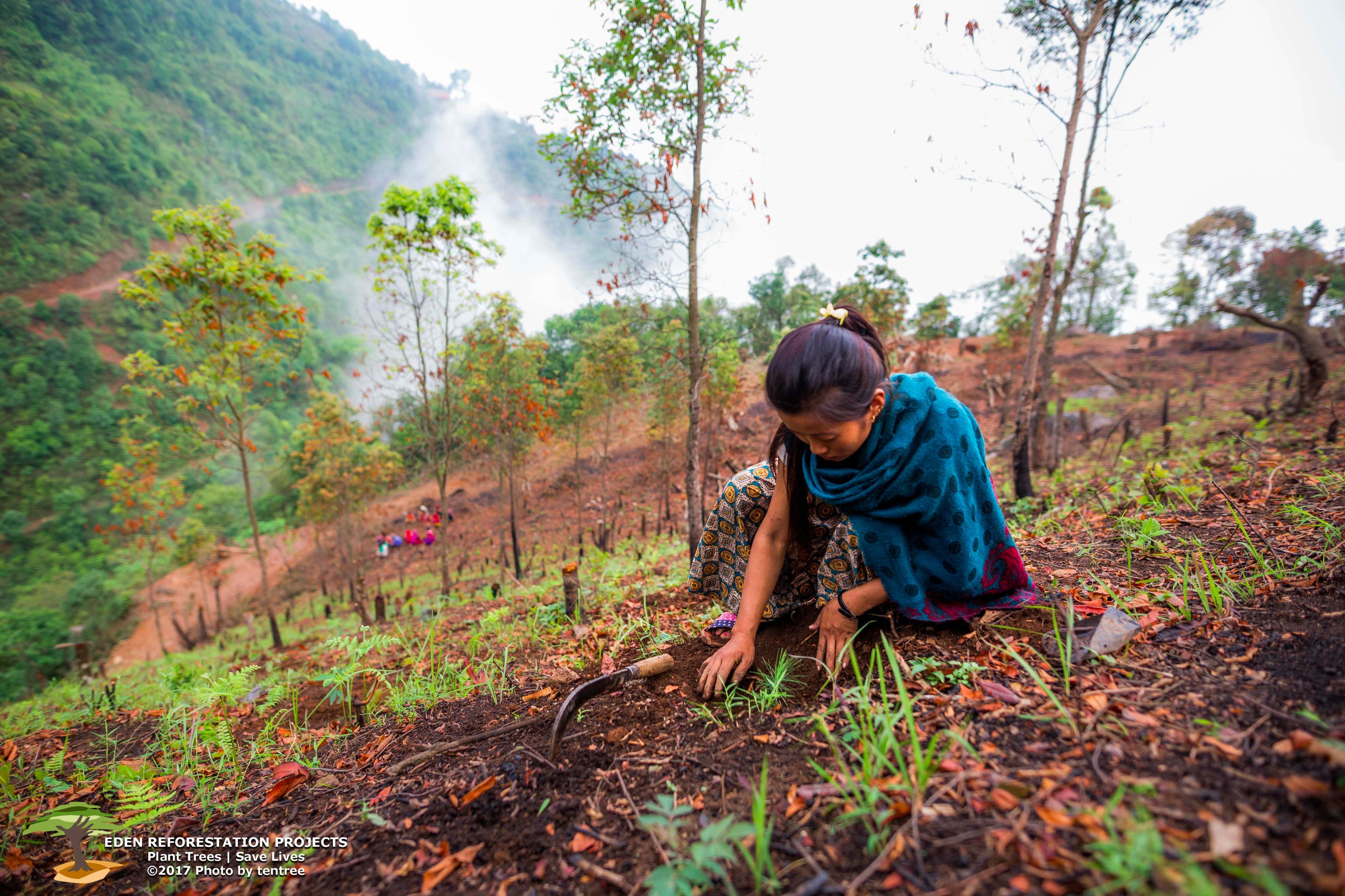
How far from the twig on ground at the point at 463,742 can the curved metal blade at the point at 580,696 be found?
11 centimetres

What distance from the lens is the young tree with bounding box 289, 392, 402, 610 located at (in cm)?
1321

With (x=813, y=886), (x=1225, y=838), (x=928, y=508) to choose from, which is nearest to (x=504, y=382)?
(x=928, y=508)

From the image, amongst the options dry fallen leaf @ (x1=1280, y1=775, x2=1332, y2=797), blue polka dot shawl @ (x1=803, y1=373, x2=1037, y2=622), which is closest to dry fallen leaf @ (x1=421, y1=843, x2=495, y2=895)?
blue polka dot shawl @ (x1=803, y1=373, x2=1037, y2=622)

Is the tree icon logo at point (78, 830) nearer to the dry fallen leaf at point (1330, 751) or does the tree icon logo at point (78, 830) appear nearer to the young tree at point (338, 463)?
the dry fallen leaf at point (1330, 751)

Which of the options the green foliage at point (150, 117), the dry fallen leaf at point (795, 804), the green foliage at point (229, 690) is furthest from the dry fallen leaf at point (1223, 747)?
the green foliage at point (150, 117)

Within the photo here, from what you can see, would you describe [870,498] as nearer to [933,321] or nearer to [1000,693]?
[1000,693]

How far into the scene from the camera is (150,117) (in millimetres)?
52719

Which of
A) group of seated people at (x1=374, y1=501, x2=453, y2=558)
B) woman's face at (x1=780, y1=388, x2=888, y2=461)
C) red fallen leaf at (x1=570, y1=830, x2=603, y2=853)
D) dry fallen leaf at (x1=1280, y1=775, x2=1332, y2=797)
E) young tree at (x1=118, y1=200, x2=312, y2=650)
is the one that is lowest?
group of seated people at (x1=374, y1=501, x2=453, y2=558)

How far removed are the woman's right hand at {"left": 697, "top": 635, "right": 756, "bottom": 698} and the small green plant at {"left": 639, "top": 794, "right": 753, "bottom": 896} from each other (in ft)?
1.91

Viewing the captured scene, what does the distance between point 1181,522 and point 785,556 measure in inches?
92.2

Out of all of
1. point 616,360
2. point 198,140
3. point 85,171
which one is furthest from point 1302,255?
point 198,140

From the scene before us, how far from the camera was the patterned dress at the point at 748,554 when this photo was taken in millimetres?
2123

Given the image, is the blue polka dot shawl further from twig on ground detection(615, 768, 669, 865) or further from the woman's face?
twig on ground detection(615, 768, 669, 865)

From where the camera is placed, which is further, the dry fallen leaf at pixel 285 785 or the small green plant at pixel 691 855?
the dry fallen leaf at pixel 285 785
